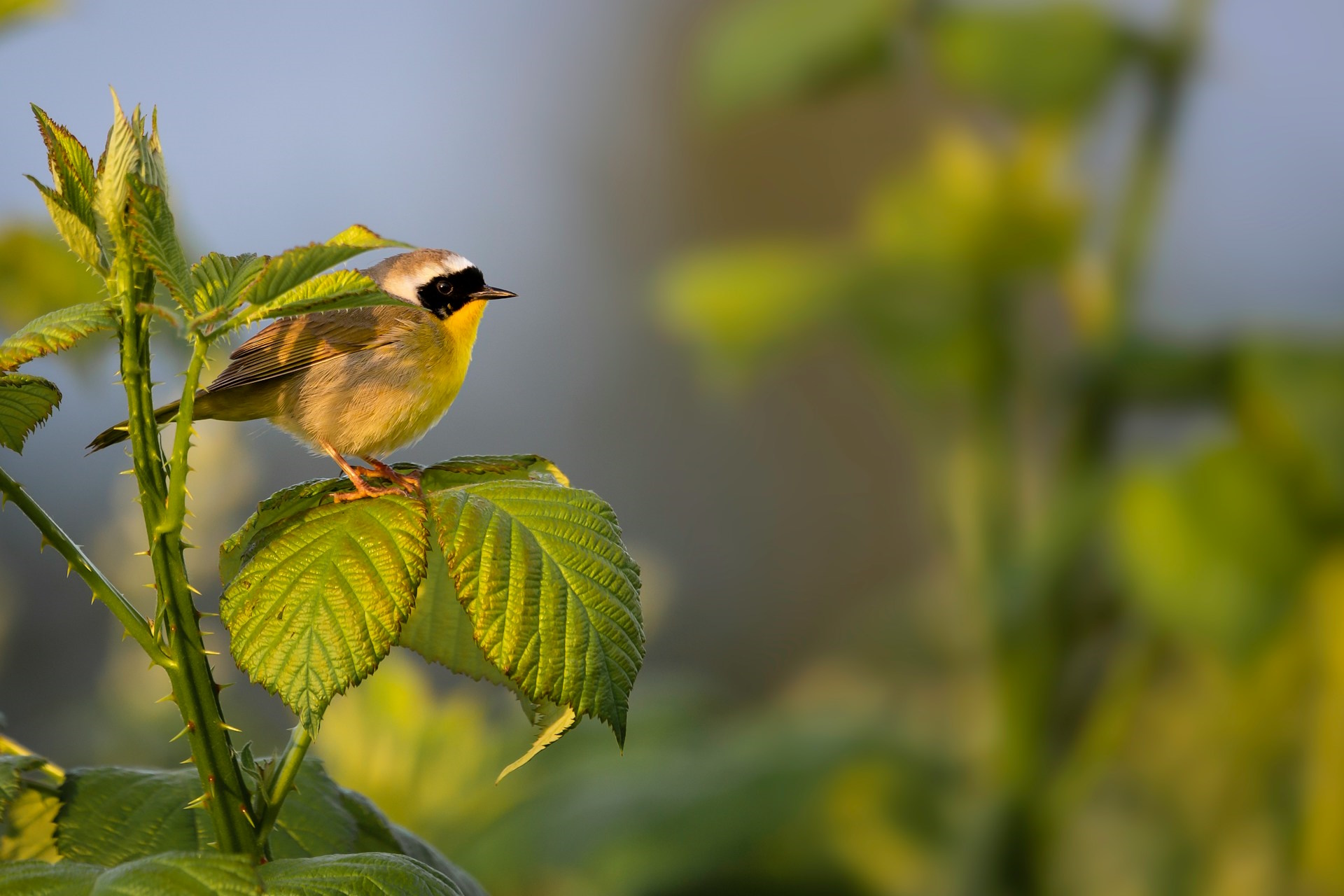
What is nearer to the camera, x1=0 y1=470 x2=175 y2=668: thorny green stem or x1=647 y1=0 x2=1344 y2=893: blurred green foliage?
x1=0 y1=470 x2=175 y2=668: thorny green stem

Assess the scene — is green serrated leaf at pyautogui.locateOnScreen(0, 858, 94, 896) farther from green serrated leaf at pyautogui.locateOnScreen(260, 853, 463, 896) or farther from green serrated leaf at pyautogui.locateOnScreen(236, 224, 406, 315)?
green serrated leaf at pyautogui.locateOnScreen(236, 224, 406, 315)

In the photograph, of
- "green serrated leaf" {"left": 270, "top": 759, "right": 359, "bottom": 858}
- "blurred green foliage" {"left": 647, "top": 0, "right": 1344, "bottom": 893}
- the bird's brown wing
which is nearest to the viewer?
"green serrated leaf" {"left": 270, "top": 759, "right": 359, "bottom": 858}

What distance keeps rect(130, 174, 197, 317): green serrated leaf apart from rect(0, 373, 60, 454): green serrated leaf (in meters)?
0.08

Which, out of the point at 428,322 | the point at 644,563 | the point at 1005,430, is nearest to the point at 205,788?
the point at 428,322

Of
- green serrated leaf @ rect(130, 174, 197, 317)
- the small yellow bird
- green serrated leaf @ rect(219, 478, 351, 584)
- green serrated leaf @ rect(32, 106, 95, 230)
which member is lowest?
the small yellow bird

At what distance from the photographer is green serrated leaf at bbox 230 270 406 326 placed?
0.30 metres

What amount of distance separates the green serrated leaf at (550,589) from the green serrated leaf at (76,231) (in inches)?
4.5

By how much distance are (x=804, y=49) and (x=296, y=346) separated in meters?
1.07

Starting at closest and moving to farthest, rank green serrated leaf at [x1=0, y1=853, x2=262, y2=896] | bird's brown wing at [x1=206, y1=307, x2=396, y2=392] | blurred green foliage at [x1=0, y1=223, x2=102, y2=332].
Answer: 1. green serrated leaf at [x1=0, y1=853, x2=262, y2=896]
2. bird's brown wing at [x1=206, y1=307, x2=396, y2=392]
3. blurred green foliage at [x1=0, y1=223, x2=102, y2=332]

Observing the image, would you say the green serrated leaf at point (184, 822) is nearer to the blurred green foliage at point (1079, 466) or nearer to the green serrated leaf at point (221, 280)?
the green serrated leaf at point (221, 280)

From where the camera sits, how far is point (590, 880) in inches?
58.2

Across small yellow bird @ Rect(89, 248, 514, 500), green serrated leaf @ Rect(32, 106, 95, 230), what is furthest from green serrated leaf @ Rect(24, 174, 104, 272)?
small yellow bird @ Rect(89, 248, 514, 500)

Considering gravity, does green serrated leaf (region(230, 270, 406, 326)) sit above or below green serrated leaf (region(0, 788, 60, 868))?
above

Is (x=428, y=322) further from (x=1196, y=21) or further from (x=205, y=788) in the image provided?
(x=1196, y=21)
